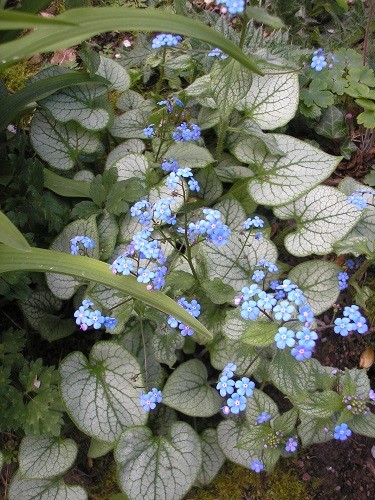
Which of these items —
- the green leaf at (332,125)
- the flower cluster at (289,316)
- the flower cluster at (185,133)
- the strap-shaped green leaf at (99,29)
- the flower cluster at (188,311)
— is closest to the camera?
the strap-shaped green leaf at (99,29)

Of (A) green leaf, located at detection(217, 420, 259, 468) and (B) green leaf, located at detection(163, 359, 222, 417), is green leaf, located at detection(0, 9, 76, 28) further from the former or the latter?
(A) green leaf, located at detection(217, 420, 259, 468)

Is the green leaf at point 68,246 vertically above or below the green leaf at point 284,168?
below

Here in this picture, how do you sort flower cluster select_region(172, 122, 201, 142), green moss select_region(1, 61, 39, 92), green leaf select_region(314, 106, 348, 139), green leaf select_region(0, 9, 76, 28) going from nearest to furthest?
1. green leaf select_region(0, 9, 76, 28)
2. flower cluster select_region(172, 122, 201, 142)
3. green leaf select_region(314, 106, 348, 139)
4. green moss select_region(1, 61, 39, 92)

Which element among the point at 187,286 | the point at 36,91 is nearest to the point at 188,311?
the point at 187,286

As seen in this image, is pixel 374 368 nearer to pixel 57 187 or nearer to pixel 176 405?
pixel 176 405

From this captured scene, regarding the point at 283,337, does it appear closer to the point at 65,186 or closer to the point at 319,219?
the point at 319,219

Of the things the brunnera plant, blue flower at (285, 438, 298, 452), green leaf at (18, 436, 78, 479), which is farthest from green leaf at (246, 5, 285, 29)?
green leaf at (18, 436, 78, 479)

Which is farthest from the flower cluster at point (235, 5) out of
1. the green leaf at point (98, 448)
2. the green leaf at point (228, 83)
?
the green leaf at point (98, 448)

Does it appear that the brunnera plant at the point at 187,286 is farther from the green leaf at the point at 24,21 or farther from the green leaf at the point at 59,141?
the green leaf at the point at 24,21
